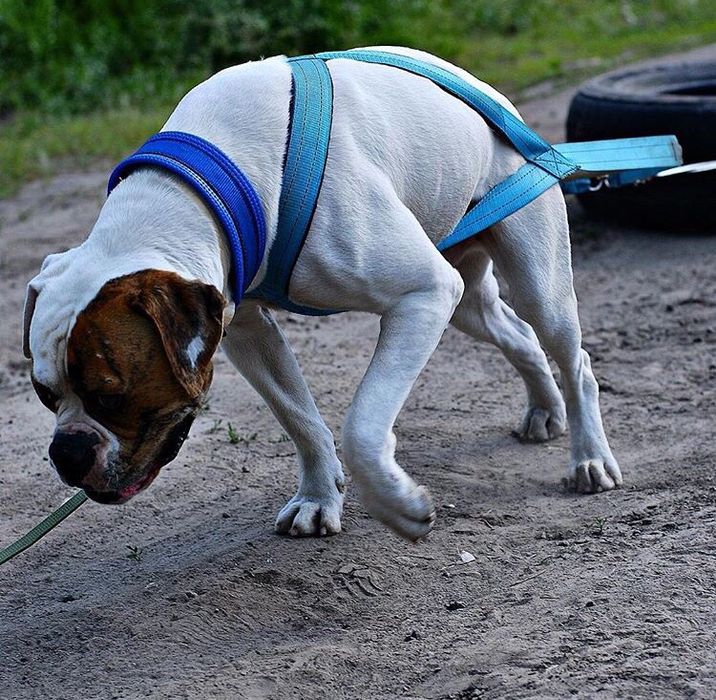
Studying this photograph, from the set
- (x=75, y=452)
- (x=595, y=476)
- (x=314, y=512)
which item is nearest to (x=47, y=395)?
(x=75, y=452)

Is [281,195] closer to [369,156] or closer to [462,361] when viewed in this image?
[369,156]

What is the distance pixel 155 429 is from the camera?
10.0 feet

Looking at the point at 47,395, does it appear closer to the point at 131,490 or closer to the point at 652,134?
the point at 131,490

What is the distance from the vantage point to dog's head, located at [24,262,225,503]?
2854 millimetres

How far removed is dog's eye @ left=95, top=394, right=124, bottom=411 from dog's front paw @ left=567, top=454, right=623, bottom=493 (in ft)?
5.92

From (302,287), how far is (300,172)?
0.30 meters

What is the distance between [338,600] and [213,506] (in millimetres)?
862

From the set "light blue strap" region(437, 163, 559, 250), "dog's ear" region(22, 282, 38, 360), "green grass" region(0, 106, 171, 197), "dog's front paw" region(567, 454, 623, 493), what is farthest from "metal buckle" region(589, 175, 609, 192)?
"green grass" region(0, 106, 171, 197)

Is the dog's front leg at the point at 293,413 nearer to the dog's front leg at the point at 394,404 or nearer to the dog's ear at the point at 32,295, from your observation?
the dog's front leg at the point at 394,404

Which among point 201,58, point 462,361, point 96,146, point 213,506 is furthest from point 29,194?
point 213,506

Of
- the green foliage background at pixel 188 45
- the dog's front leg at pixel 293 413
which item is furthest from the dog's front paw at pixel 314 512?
the green foliage background at pixel 188 45

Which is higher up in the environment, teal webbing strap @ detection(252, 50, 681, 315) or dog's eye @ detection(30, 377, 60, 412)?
teal webbing strap @ detection(252, 50, 681, 315)

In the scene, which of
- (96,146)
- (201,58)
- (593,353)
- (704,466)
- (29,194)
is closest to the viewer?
(704,466)

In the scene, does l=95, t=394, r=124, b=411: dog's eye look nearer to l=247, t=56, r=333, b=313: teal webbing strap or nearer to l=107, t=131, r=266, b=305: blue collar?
l=107, t=131, r=266, b=305: blue collar
